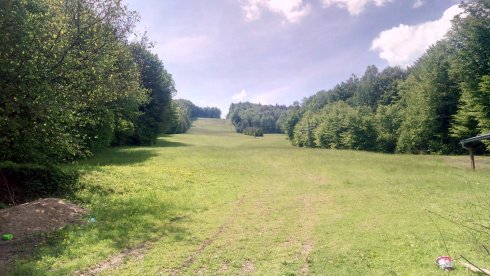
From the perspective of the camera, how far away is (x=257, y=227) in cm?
1533

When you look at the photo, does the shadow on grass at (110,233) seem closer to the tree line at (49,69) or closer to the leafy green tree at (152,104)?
the tree line at (49,69)

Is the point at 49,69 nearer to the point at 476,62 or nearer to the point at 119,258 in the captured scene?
the point at 119,258

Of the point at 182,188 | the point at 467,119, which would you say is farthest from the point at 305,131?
the point at 182,188

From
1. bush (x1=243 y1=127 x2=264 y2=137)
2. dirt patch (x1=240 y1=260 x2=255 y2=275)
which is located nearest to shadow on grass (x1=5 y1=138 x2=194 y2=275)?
dirt patch (x1=240 y1=260 x2=255 y2=275)

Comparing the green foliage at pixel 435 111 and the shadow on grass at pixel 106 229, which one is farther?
the green foliage at pixel 435 111

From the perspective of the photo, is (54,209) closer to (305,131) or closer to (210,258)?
(210,258)

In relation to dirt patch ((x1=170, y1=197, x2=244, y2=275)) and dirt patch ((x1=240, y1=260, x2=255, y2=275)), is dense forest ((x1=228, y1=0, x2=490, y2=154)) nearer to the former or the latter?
dirt patch ((x1=170, y1=197, x2=244, y2=275))

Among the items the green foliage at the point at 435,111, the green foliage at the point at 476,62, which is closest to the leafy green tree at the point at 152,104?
the green foliage at the point at 435,111

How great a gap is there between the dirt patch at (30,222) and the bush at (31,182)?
13.5ft

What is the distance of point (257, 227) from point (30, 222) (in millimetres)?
9418

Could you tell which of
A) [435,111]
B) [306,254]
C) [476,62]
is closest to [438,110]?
[435,111]

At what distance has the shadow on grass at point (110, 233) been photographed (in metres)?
10.6

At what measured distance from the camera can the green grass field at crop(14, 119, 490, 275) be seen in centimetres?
1061

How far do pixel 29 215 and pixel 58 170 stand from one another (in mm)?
9231
